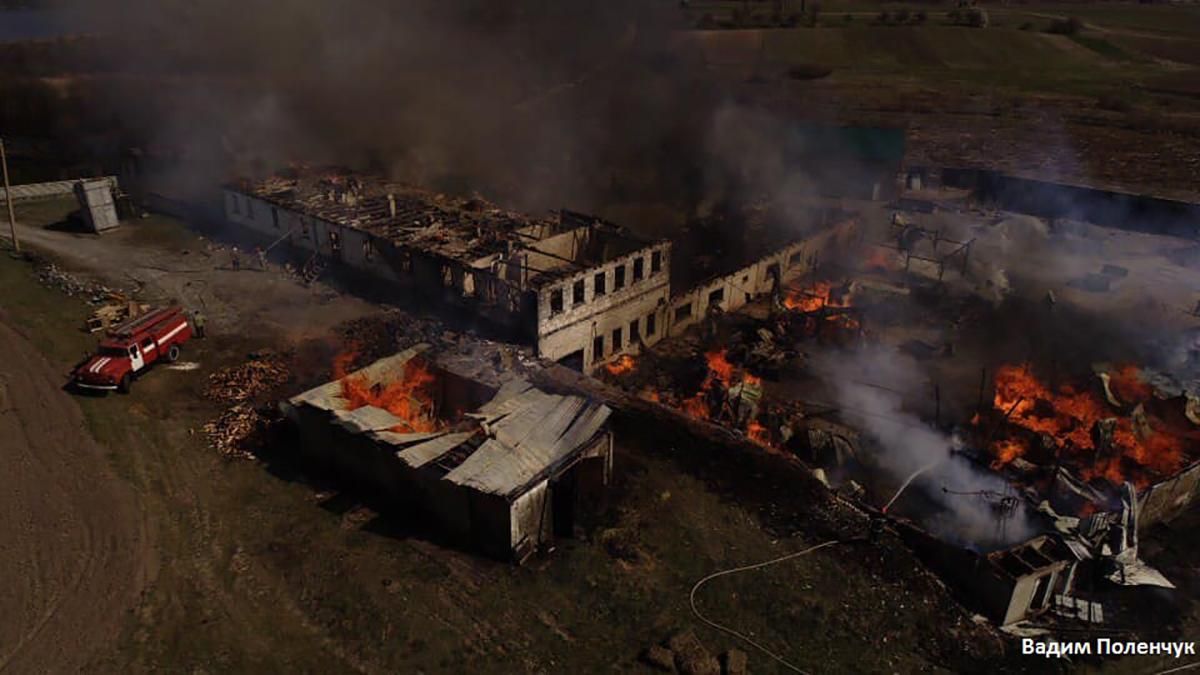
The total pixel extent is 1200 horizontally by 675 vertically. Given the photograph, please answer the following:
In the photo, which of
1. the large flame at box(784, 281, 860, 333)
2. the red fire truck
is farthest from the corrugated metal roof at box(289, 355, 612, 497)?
the large flame at box(784, 281, 860, 333)

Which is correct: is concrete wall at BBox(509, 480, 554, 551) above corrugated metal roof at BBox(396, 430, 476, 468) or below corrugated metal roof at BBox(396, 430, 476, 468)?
below

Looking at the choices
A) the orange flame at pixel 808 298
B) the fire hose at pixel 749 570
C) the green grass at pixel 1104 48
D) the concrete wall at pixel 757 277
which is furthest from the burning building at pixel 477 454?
the green grass at pixel 1104 48

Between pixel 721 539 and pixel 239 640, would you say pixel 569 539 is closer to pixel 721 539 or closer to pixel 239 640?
pixel 721 539

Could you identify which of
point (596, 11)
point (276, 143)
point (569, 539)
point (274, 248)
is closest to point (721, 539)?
point (569, 539)

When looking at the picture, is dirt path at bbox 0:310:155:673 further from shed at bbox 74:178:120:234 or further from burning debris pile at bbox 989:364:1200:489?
burning debris pile at bbox 989:364:1200:489

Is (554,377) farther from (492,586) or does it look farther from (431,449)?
(492,586)
